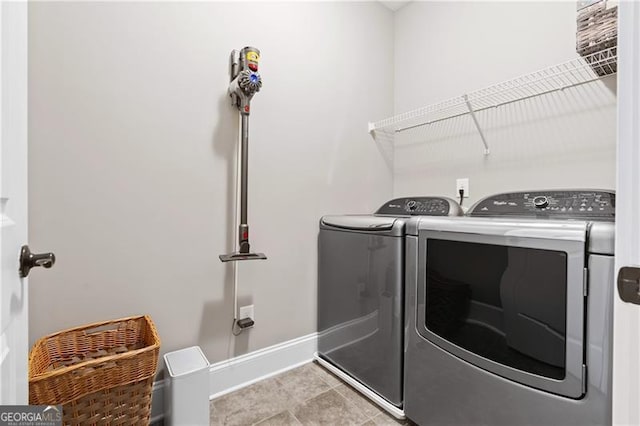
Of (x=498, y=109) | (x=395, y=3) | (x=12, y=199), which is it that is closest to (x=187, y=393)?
(x=12, y=199)

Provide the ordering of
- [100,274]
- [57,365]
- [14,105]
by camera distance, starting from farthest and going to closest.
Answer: [100,274], [57,365], [14,105]

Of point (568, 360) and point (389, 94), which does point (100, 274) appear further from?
point (389, 94)

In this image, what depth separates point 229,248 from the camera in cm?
154

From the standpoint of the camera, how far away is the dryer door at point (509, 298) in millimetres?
887

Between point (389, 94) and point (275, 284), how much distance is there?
1.63 metres

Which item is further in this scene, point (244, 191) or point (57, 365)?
point (244, 191)

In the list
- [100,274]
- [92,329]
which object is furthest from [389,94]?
[92,329]

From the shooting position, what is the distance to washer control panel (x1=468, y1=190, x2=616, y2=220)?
107 cm

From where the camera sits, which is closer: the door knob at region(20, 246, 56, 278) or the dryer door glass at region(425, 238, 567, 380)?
the door knob at region(20, 246, 56, 278)

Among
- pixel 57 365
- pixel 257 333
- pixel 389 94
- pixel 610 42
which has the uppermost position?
pixel 389 94

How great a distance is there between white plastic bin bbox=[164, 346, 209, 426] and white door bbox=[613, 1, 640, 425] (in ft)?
4.19

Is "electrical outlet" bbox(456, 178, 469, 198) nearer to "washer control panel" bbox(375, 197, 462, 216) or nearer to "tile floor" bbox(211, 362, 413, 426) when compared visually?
"washer control panel" bbox(375, 197, 462, 216)

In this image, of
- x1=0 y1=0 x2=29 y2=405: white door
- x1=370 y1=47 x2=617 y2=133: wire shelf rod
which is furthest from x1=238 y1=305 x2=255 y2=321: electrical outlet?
x1=370 y1=47 x2=617 y2=133: wire shelf rod

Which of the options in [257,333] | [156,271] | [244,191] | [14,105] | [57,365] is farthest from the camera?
[257,333]
